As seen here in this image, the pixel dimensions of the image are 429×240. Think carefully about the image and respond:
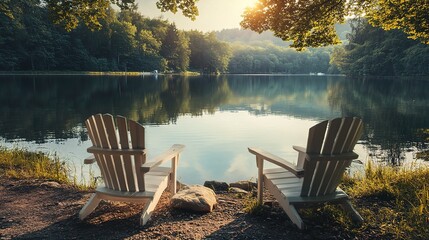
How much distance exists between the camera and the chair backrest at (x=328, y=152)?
4.00m

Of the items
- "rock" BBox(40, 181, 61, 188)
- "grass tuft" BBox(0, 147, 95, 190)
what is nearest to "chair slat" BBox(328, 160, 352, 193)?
"grass tuft" BBox(0, 147, 95, 190)

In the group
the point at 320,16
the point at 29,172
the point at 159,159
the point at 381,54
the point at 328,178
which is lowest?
the point at 29,172

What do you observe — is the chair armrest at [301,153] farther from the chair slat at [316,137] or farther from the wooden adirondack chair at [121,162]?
the wooden adirondack chair at [121,162]

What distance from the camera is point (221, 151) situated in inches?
488

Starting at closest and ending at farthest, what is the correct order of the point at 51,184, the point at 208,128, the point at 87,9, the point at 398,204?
the point at 398,204 < the point at 51,184 < the point at 87,9 < the point at 208,128

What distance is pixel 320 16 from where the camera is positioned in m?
8.09

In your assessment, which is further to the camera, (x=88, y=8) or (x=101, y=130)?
(x=88, y=8)

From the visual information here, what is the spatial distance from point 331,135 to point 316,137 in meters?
0.20

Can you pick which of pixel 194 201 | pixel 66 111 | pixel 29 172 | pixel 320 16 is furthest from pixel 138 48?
pixel 194 201

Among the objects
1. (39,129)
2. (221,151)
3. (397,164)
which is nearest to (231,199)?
(221,151)

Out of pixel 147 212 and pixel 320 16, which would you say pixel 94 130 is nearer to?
pixel 147 212

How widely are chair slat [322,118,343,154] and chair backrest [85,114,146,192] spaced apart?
2102 mm

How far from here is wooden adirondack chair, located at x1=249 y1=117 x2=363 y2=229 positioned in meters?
4.02

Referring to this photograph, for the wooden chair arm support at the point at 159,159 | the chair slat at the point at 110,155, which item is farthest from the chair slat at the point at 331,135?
the chair slat at the point at 110,155
